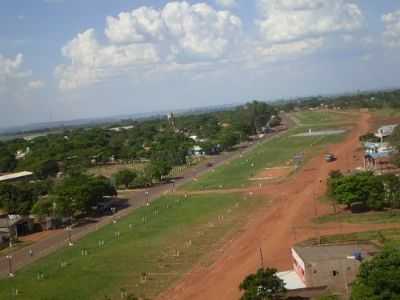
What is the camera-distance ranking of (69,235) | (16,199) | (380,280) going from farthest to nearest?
(16,199), (69,235), (380,280)

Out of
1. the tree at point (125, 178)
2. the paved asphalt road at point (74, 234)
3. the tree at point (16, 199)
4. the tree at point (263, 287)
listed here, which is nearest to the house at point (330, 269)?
the tree at point (263, 287)

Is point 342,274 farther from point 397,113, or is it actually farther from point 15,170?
point 397,113

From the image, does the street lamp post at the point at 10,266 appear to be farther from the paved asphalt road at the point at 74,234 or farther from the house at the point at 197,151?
the house at the point at 197,151

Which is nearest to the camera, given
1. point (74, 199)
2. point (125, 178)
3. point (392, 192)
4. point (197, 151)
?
point (392, 192)

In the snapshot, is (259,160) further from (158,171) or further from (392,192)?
(392,192)

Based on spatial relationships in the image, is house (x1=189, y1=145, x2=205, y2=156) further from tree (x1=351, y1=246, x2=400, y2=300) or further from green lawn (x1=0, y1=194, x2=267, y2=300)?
tree (x1=351, y1=246, x2=400, y2=300)

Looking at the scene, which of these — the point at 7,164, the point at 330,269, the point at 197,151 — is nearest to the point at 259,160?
the point at 197,151
